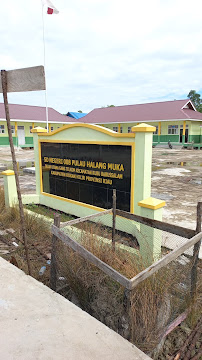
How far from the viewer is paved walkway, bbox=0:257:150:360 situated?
2326 mm

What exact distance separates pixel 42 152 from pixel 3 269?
4.36m

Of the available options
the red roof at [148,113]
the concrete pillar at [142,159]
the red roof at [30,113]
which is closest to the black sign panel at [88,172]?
the concrete pillar at [142,159]

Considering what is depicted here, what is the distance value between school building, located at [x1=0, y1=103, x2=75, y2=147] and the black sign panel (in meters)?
25.5

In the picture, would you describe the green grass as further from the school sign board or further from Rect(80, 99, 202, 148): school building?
Rect(80, 99, 202, 148): school building

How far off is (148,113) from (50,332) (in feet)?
116

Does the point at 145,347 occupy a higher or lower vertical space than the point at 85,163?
lower

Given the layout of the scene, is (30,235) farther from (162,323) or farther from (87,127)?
(162,323)

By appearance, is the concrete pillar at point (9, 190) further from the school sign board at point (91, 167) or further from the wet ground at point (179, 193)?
the wet ground at point (179, 193)

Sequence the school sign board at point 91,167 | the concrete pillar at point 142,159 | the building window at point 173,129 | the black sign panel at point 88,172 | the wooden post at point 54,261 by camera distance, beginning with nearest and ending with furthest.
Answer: the wooden post at point 54,261
the concrete pillar at point 142,159
the school sign board at point 91,167
the black sign panel at point 88,172
the building window at point 173,129

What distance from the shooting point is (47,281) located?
3.80 metres

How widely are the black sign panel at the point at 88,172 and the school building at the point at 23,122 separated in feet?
83.7

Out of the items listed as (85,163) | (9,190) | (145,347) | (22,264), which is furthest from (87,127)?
(145,347)

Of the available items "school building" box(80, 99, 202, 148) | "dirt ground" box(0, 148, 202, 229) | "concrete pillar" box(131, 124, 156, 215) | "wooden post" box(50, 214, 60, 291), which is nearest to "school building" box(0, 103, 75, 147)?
"school building" box(80, 99, 202, 148)

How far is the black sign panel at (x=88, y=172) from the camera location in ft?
18.4
